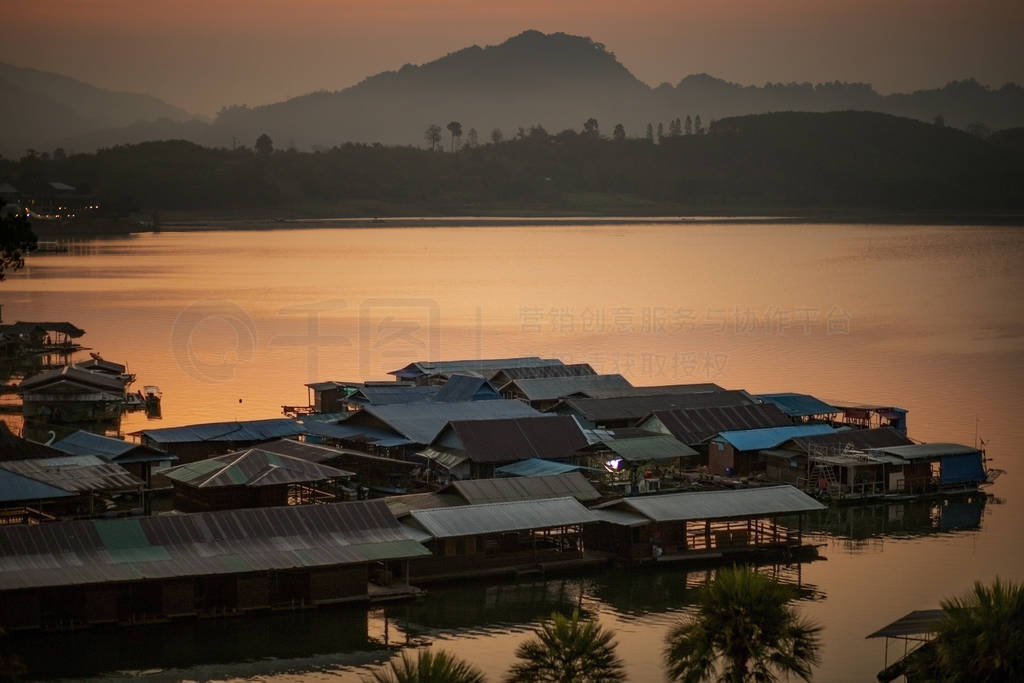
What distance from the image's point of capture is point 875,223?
132 meters

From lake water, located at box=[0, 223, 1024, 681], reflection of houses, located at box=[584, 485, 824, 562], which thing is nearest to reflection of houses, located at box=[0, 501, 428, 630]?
lake water, located at box=[0, 223, 1024, 681]

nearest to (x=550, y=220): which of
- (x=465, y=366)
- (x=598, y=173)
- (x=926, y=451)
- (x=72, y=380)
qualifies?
(x=598, y=173)

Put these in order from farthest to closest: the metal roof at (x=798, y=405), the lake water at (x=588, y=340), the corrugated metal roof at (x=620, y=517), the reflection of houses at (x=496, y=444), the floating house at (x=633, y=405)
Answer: the metal roof at (x=798, y=405)
the floating house at (x=633, y=405)
the reflection of houses at (x=496, y=444)
the corrugated metal roof at (x=620, y=517)
the lake water at (x=588, y=340)

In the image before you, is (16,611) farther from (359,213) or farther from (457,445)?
(359,213)

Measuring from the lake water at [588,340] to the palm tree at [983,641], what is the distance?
10.6 ft

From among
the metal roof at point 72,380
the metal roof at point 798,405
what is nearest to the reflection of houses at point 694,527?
the metal roof at point 798,405

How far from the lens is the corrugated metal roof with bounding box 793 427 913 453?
23391 mm

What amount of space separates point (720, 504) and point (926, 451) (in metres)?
5.80

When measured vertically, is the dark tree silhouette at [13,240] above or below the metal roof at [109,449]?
above

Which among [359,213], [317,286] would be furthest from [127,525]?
[359,213]

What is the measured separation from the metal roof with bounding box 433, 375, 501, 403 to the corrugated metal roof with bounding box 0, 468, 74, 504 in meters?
9.59

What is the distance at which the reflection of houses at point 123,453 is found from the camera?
2177cm

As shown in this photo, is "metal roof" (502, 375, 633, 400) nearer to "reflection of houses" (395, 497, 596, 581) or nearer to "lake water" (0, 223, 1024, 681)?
"lake water" (0, 223, 1024, 681)

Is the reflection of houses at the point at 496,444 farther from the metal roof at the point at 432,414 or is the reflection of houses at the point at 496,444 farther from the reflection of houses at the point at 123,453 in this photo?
the reflection of houses at the point at 123,453
